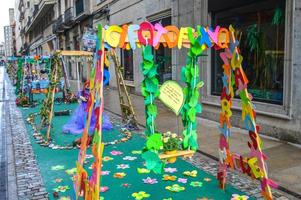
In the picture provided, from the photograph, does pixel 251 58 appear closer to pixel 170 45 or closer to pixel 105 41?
pixel 170 45

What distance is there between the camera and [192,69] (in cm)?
508

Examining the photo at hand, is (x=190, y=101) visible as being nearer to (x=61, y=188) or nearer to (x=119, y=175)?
(x=119, y=175)

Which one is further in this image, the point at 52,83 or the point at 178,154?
the point at 52,83

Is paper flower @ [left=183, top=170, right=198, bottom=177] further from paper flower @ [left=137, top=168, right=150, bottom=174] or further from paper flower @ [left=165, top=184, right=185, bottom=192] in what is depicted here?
paper flower @ [left=137, top=168, right=150, bottom=174]

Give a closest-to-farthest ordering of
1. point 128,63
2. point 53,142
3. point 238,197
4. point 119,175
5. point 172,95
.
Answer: point 172,95 < point 238,197 < point 119,175 < point 53,142 < point 128,63

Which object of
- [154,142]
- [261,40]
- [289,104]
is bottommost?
[154,142]

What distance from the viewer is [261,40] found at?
8.98 m

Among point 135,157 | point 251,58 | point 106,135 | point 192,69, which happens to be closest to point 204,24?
point 251,58

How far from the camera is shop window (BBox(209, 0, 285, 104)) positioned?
832 cm

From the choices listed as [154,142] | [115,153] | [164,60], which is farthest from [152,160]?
[164,60]

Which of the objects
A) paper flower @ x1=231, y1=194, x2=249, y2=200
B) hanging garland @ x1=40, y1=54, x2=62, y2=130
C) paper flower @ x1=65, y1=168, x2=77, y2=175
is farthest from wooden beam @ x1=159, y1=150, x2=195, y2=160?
hanging garland @ x1=40, y1=54, x2=62, y2=130

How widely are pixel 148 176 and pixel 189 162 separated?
3.60 ft

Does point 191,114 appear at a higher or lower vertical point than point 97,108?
lower

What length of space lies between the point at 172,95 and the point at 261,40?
199 inches
